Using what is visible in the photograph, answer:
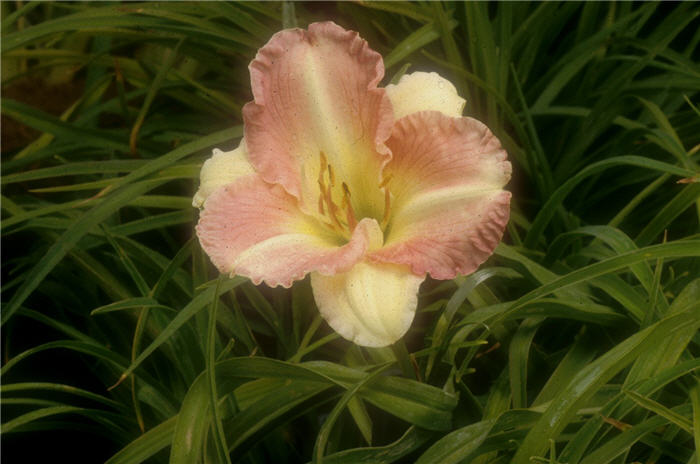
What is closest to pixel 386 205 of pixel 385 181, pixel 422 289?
pixel 385 181

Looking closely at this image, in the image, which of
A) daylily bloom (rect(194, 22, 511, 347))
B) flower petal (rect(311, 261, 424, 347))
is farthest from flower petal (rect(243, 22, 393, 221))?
flower petal (rect(311, 261, 424, 347))

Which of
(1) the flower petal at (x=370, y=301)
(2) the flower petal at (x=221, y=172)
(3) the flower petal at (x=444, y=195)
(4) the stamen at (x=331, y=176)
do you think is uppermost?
(2) the flower petal at (x=221, y=172)

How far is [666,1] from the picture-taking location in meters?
1.49

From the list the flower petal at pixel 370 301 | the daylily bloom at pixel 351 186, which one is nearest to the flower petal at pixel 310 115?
the daylily bloom at pixel 351 186

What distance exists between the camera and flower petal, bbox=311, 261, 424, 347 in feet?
2.33

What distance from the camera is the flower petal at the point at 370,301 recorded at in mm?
710

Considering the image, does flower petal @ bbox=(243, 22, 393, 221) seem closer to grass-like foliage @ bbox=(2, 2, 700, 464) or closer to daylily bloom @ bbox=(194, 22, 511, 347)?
daylily bloom @ bbox=(194, 22, 511, 347)

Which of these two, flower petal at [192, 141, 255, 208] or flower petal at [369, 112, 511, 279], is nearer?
flower petal at [369, 112, 511, 279]

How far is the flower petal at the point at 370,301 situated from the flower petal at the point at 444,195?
2 cm

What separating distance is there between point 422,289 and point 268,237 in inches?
14.4

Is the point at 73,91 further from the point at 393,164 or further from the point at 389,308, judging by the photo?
the point at 389,308

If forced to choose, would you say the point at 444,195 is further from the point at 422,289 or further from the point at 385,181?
the point at 422,289

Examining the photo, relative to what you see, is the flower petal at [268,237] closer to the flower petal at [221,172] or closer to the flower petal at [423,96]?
the flower petal at [221,172]

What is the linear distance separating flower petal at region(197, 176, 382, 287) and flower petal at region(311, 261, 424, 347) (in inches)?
0.9
